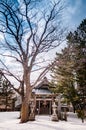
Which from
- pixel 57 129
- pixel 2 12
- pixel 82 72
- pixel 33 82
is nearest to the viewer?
pixel 57 129

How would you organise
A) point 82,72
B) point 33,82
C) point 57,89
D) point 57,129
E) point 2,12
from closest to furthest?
point 57,129
point 2,12
point 33,82
point 82,72
point 57,89

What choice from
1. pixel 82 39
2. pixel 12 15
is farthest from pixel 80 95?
pixel 12 15

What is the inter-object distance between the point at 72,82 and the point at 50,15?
1286 centimetres

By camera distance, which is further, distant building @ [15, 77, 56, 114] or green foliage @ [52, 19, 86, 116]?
distant building @ [15, 77, 56, 114]

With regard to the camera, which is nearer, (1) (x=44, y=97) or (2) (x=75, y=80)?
(2) (x=75, y=80)

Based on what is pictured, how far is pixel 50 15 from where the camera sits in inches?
709

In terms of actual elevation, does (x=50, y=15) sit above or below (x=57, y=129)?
above

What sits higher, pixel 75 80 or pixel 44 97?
pixel 75 80

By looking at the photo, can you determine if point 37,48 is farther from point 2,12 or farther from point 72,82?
point 72,82

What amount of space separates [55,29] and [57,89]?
44.9 feet

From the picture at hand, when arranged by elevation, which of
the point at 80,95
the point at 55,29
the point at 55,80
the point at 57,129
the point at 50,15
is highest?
the point at 50,15

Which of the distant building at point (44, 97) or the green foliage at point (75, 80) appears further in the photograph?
the distant building at point (44, 97)

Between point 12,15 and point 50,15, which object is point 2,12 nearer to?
point 12,15

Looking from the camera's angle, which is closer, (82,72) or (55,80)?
(82,72)
